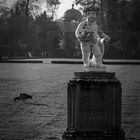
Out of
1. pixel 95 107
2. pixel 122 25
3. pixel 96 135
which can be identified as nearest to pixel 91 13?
pixel 95 107

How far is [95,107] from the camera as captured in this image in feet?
26.0

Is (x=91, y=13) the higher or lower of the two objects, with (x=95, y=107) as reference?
higher

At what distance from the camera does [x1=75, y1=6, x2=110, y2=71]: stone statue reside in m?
8.64

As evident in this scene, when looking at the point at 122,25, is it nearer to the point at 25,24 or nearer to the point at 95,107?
the point at 25,24

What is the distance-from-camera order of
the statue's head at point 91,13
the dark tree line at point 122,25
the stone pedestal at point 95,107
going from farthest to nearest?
the dark tree line at point 122,25, the statue's head at point 91,13, the stone pedestal at point 95,107

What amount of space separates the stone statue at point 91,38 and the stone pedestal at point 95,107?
26.4 inches

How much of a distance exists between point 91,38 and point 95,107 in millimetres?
1367

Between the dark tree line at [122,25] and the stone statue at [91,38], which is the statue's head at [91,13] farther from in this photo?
the dark tree line at [122,25]

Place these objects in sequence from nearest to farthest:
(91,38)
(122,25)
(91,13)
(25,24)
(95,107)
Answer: (95,107), (91,38), (91,13), (122,25), (25,24)

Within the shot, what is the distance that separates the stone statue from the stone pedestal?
67 centimetres

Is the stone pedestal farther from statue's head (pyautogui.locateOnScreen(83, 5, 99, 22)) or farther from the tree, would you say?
the tree

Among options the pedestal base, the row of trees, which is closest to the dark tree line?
the row of trees

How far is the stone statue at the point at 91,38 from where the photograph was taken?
8.64 m

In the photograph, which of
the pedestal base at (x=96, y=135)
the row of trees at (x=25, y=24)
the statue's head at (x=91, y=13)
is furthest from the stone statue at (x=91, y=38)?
the row of trees at (x=25, y=24)
